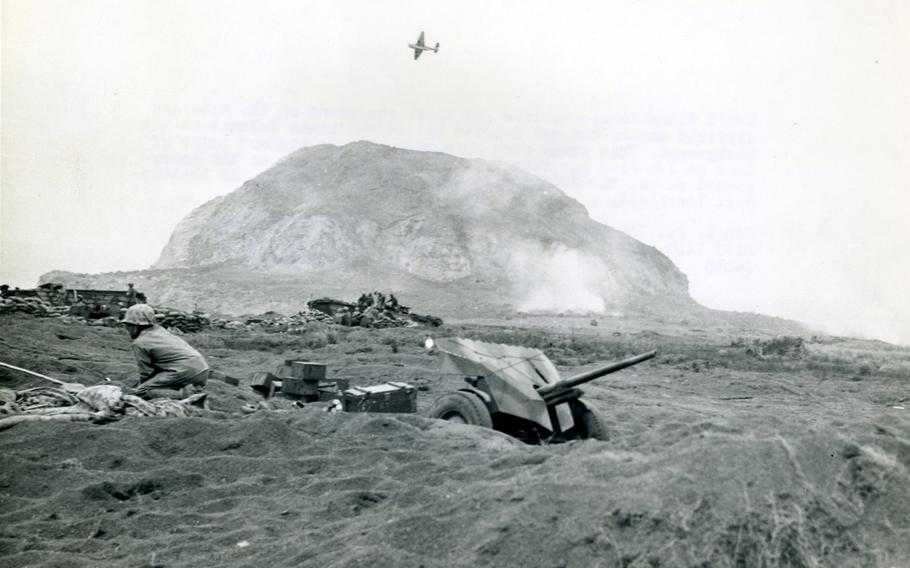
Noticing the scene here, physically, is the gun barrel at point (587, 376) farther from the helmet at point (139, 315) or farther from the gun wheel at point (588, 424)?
the helmet at point (139, 315)

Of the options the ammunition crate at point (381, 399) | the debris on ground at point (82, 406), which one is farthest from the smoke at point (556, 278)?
the debris on ground at point (82, 406)

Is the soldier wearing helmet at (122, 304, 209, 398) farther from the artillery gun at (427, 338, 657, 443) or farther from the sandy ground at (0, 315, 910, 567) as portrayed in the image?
the artillery gun at (427, 338, 657, 443)

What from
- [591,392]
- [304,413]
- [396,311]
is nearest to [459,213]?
[396,311]

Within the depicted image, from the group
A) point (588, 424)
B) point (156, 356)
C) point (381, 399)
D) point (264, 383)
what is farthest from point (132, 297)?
point (588, 424)

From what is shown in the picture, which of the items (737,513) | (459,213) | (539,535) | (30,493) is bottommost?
(30,493)

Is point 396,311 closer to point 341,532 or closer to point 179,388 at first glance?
point 179,388
